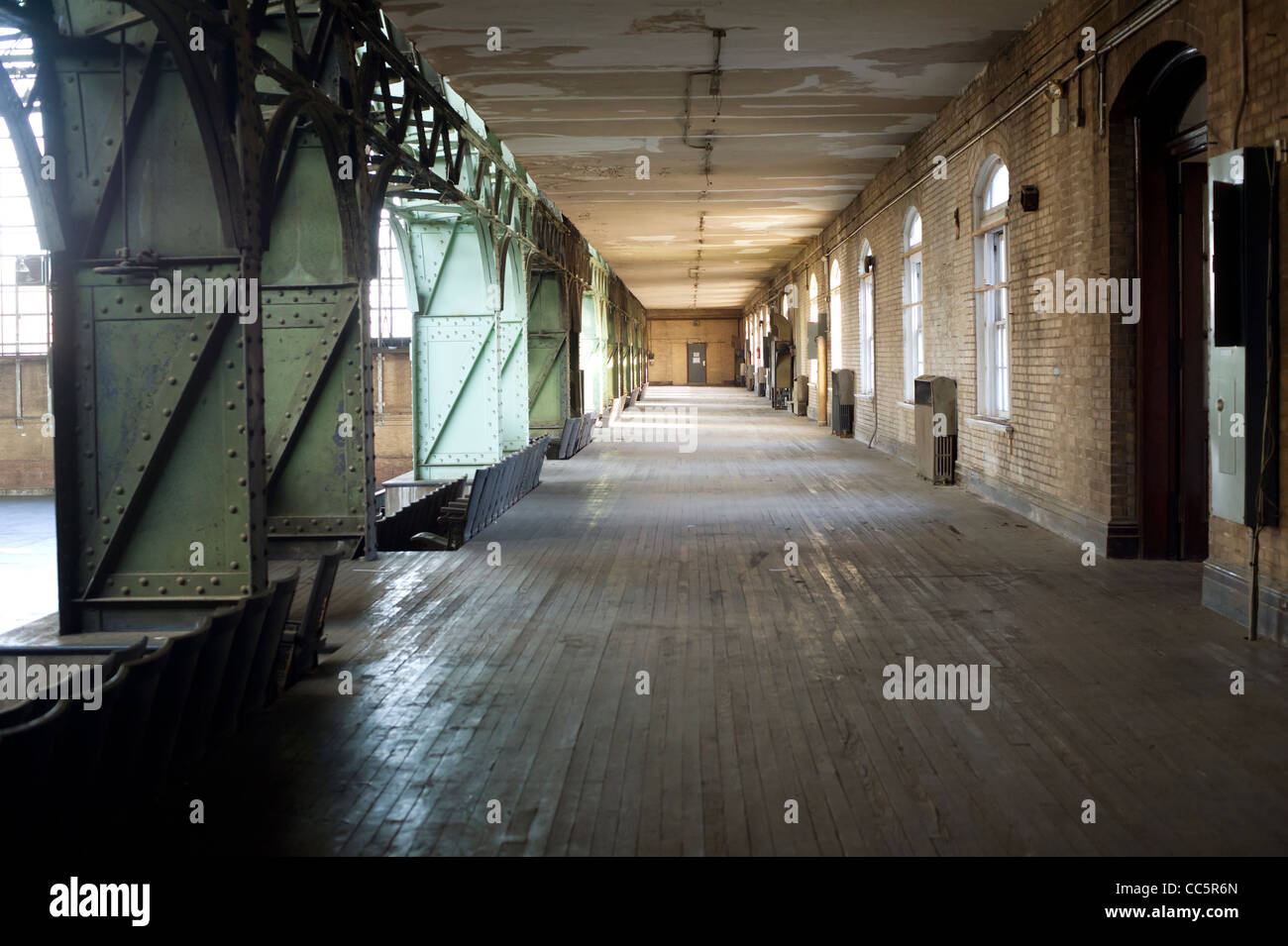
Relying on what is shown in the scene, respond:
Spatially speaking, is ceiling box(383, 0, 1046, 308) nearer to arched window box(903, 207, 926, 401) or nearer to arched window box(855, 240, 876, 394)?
arched window box(903, 207, 926, 401)

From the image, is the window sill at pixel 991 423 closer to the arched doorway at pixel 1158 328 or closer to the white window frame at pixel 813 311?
the arched doorway at pixel 1158 328

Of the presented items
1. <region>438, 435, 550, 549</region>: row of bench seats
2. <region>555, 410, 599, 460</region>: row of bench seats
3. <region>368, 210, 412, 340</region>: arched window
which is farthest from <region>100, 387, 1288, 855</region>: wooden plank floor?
<region>368, 210, 412, 340</region>: arched window

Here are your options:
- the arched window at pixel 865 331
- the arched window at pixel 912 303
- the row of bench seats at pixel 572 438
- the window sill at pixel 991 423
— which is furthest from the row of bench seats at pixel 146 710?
the arched window at pixel 865 331

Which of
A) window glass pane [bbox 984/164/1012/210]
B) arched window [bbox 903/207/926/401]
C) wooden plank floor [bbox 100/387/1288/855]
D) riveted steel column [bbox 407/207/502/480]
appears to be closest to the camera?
wooden plank floor [bbox 100/387/1288/855]

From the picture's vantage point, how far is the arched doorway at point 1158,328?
7.61m

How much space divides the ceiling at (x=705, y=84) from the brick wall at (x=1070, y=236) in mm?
666

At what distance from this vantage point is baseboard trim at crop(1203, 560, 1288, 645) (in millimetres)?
5477

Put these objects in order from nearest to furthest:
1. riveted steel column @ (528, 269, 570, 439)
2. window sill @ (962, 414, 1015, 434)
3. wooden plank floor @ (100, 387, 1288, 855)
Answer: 1. wooden plank floor @ (100, 387, 1288, 855)
2. window sill @ (962, 414, 1015, 434)
3. riveted steel column @ (528, 269, 570, 439)

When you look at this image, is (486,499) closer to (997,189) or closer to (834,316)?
(997,189)

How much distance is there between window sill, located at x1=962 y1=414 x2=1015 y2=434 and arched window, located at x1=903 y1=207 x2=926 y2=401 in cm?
278

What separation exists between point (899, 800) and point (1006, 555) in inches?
192

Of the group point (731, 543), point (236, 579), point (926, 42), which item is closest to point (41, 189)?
point (236, 579)
